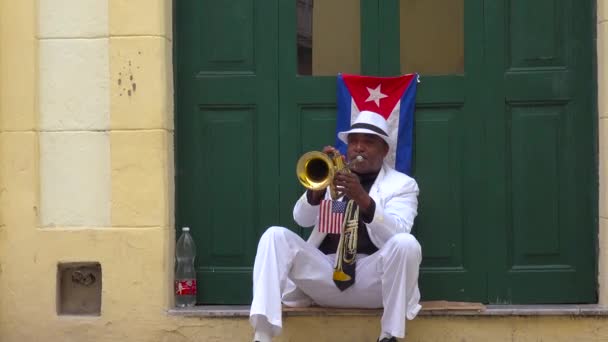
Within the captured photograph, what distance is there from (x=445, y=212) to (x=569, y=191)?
0.77 meters

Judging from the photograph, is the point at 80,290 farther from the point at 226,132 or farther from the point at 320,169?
the point at 320,169

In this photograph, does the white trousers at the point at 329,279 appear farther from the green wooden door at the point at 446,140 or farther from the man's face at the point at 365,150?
the green wooden door at the point at 446,140

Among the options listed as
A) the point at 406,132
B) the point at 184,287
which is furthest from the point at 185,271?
the point at 406,132

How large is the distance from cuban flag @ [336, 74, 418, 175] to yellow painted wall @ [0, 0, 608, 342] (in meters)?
1.09

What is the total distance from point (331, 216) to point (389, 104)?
101cm

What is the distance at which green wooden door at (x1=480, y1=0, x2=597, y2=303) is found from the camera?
22.7 feet

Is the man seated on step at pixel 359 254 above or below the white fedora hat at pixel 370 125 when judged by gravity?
below

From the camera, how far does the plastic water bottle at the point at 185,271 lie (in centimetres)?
697

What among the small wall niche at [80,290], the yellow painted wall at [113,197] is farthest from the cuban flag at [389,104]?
the small wall niche at [80,290]

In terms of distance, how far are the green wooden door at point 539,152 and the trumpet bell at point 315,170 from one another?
4.22 feet

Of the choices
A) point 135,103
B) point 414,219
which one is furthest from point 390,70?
point 135,103

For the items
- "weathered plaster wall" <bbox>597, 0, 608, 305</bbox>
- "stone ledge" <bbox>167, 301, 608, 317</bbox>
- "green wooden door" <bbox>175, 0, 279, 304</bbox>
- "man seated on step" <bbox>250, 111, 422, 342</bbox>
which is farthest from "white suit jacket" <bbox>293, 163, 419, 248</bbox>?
"weathered plaster wall" <bbox>597, 0, 608, 305</bbox>

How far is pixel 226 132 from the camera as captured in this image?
280 inches

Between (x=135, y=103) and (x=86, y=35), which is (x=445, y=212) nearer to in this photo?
(x=135, y=103)
